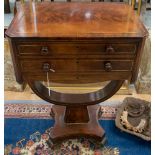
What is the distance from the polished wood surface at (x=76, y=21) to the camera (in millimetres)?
1143

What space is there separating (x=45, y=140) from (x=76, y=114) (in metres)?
0.33

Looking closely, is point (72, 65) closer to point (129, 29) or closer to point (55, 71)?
point (55, 71)

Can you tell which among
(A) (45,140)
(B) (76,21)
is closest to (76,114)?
(A) (45,140)

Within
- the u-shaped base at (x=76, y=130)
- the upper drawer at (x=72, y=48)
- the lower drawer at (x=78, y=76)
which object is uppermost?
the upper drawer at (x=72, y=48)

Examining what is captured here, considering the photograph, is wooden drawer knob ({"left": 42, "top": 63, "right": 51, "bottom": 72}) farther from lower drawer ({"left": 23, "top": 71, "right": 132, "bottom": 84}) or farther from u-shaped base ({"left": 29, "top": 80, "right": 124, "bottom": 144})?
u-shaped base ({"left": 29, "top": 80, "right": 124, "bottom": 144})

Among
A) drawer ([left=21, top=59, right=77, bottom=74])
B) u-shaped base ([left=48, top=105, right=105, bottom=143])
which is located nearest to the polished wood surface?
drawer ([left=21, top=59, right=77, bottom=74])

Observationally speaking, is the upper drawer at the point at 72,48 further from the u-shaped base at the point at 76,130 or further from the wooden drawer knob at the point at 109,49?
the u-shaped base at the point at 76,130

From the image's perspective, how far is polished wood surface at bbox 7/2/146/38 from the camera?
1143 millimetres

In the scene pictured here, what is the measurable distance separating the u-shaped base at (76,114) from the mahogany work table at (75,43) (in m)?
0.14

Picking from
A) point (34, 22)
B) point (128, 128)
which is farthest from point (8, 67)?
point (128, 128)

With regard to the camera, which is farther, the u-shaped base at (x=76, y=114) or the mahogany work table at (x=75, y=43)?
the u-shaped base at (x=76, y=114)

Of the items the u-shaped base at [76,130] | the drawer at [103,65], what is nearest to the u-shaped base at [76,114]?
the u-shaped base at [76,130]

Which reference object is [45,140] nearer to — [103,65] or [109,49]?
[103,65]

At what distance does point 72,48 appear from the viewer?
1.17 m
